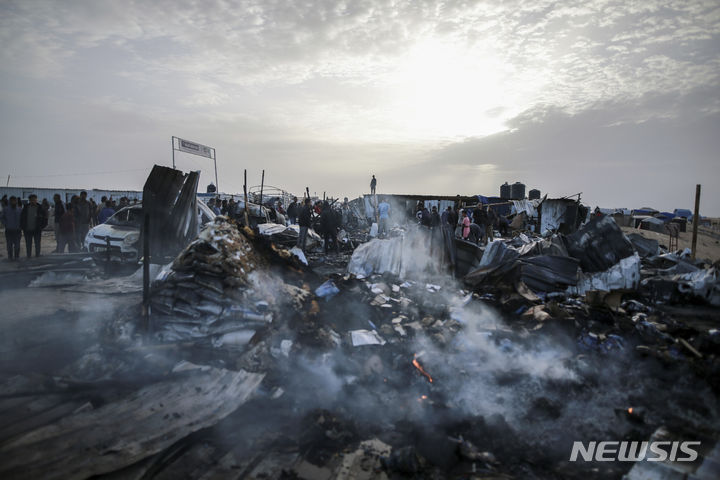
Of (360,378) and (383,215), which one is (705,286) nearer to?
(360,378)

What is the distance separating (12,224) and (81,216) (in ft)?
6.55

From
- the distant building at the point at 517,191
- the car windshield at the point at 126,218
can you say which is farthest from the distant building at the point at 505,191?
the car windshield at the point at 126,218

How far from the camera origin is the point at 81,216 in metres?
10.7

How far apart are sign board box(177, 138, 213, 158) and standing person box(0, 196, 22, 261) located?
5.86 m

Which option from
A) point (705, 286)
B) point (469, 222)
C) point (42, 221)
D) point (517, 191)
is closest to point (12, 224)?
point (42, 221)

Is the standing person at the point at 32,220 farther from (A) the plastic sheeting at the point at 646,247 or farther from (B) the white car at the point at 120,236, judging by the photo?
(A) the plastic sheeting at the point at 646,247

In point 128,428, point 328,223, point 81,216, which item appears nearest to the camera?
point 128,428

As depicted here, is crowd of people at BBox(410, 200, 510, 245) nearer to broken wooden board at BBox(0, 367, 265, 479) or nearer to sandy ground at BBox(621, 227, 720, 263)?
sandy ground at BBox(621, 227, 720, 263)

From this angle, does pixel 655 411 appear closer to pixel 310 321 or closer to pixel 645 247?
pixel 310 321

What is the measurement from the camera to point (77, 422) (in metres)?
2.75

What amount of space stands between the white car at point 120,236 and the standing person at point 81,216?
3.20 meters

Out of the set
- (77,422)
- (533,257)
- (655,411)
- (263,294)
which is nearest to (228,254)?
(263,294)

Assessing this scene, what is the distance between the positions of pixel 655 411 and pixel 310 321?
387cm

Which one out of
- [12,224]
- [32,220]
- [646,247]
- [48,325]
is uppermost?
[32,220]
